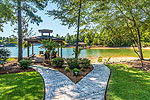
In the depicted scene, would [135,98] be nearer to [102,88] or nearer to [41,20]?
[102,88]

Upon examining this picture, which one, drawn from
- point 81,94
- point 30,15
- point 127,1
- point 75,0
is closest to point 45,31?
point 30,15

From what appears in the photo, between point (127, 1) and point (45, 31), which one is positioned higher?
point (127, 1)

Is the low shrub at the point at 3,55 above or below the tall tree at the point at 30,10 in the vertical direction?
below

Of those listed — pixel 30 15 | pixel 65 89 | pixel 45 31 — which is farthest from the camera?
pixel 45 31

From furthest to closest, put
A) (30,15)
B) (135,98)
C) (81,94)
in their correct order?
(30,15)
(81,94)
(135,98)

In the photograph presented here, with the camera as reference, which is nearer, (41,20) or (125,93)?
(125,93)

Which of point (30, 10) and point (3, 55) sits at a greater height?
point (30, 10)

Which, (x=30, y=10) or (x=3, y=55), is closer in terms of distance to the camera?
(x=3, y=55)

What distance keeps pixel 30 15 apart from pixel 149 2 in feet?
34.1

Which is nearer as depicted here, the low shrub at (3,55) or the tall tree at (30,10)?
the low shrub at (3,55)

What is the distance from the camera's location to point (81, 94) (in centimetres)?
337

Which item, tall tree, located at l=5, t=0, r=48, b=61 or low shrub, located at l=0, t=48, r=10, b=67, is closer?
low shrub, located at l=0, t=48, r=10, b=67

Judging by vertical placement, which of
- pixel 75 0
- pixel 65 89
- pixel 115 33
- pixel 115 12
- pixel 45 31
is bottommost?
pixel 65 89

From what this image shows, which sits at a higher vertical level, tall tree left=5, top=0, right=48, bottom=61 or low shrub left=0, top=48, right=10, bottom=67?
tall tree left=5, top=0, right=48, bottom=61
